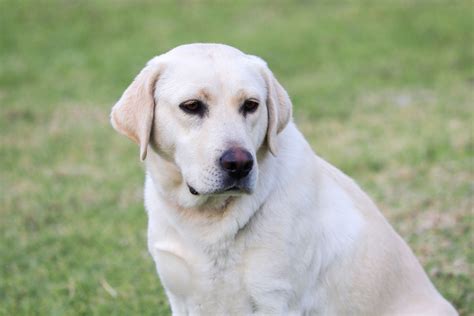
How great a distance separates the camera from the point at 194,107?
3.47 meters

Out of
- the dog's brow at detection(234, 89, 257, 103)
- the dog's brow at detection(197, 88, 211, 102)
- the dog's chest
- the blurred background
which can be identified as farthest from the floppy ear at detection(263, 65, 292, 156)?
the blurred background

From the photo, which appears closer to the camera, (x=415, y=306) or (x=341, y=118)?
(x=415, y=306)

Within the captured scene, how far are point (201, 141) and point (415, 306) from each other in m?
1.34

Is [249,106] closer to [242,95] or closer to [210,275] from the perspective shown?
[242,95]

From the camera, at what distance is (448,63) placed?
1213 centimetres

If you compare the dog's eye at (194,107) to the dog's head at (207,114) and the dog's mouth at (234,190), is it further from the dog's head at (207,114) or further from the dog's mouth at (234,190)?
the dog's mouth at (234,190)

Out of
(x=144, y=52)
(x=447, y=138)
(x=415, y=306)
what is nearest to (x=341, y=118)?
(x=447, y=138)

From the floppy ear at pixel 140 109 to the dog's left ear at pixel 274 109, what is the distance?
1.58 ft

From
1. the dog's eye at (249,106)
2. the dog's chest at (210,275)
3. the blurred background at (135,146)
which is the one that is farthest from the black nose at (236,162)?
the blurred background at (135,146)

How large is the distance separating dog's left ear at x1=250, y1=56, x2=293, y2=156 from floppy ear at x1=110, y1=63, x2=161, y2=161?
482mm

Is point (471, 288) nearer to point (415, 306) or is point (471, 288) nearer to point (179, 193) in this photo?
point (415, 306)

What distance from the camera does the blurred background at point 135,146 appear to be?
5781 millimetres

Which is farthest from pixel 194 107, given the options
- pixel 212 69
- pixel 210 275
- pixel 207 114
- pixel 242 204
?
pixel 210 275

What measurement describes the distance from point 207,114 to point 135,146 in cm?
573
